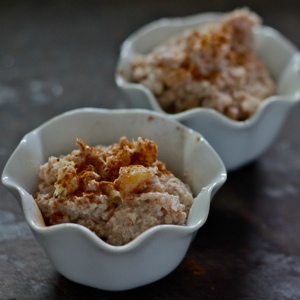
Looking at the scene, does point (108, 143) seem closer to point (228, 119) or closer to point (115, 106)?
point (228, 119)

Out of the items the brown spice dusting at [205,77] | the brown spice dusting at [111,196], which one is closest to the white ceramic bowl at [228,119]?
the brown spice dusting at [205,77]

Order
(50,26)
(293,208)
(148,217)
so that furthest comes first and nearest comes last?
(50,26)
(293,208)
(148,217)

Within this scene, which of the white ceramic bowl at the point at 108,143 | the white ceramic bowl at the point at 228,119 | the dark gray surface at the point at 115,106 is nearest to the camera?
the white ceramic bowl at the point at 108,143

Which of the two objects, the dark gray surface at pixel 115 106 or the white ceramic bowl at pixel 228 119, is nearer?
the dark gray surface at pixel 115 106

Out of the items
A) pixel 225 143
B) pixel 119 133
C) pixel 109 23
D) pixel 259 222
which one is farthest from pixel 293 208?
pixel 109 23

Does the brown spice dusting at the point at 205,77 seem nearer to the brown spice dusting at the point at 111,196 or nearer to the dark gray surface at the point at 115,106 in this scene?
the dark gray surface at the point at 115,106

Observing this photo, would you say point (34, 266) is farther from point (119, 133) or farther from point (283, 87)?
point (283, 87)
